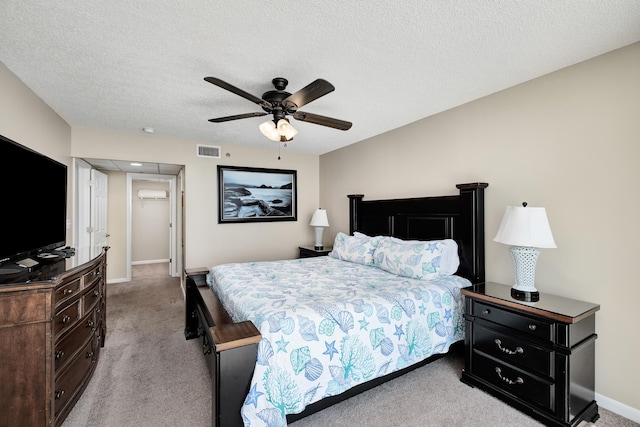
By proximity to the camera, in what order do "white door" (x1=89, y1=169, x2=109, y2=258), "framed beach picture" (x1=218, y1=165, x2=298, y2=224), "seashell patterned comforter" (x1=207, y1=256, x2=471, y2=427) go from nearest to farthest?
"seashell patterned comforter" (x1=207, y1=256, x2=471, y2=427) → "white door" (x1=89, y1=169, x2=109, y2=258) → "framed beach picture" (x1=218, y1=165, x2=298, y2=224)

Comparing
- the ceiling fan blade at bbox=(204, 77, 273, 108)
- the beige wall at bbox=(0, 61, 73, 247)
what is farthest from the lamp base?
the beige wall at bbox=(0, 61, 73, 247)

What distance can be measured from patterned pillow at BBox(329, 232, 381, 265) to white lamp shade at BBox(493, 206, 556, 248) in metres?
1.56

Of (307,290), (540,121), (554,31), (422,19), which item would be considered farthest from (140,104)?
(540,121)

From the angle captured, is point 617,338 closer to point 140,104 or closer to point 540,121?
point 540,121

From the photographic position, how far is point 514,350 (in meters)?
2.09

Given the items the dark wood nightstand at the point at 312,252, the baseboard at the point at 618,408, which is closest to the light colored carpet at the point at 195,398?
the baseboard at the point at 618,408

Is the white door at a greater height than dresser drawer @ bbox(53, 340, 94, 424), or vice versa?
the white door

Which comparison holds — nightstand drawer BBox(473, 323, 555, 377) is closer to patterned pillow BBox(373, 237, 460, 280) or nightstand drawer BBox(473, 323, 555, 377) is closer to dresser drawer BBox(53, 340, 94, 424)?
patterned pillow BBox(373, 237, 460, 280)

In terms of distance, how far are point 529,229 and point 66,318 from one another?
10.4ft

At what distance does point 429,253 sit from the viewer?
283 cm

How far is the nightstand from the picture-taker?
185cm

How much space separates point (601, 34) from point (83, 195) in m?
5.75

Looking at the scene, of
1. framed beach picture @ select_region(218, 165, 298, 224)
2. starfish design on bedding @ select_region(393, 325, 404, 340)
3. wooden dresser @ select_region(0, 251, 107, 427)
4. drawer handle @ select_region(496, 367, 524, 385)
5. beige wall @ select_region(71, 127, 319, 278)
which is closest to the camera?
wooden dresser @ select_region(0, 251, 107, 427)

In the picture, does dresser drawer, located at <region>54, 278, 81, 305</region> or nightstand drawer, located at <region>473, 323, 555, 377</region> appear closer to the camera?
dresser drawer, located at <region>54, 278, 81, 305</region>
